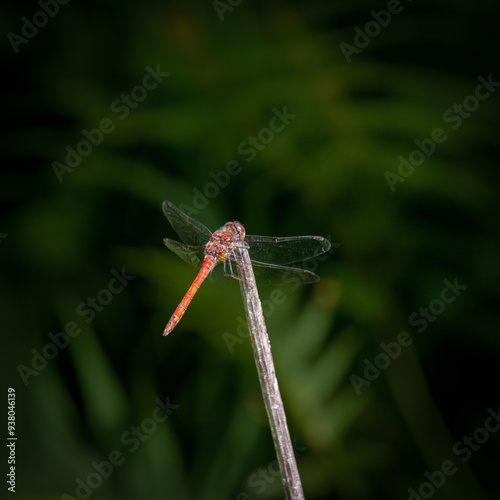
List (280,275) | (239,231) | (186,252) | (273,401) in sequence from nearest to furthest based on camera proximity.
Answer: (273,401) → (239,231) → (280,275) → (186,252)

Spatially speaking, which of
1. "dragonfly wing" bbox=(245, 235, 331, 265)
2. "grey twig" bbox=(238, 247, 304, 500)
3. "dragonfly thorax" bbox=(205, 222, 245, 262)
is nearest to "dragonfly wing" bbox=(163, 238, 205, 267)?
"dragonfly thorax" bbox=(205, 222, 245, 262)

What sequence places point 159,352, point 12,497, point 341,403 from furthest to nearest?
1. point 159,352
2. point 341,403
3. point 12,497

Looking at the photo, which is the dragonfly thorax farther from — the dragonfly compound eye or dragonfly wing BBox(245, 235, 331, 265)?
dragonfly wing BBox(245, 235, 331, 265)

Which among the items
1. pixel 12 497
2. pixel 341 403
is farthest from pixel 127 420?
pixel 341 403

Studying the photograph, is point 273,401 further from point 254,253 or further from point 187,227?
point 187,227

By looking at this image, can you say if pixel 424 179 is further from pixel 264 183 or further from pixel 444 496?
pixel 444 496

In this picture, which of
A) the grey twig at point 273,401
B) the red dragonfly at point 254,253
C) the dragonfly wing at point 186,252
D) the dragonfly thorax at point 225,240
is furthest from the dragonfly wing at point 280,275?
the grey twig at point 273,401

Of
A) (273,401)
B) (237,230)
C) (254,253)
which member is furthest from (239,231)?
(273,401)

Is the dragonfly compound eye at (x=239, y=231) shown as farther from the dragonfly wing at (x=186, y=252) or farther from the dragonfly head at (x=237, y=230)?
the dragonfly wing at (x=186, y=252)
